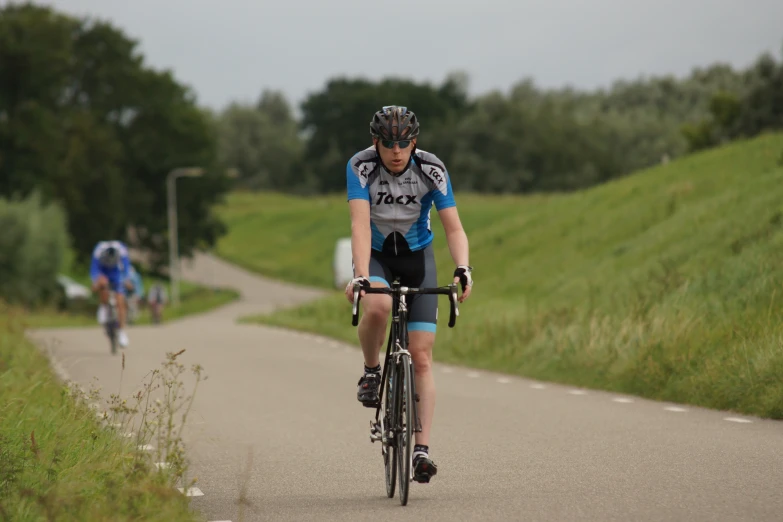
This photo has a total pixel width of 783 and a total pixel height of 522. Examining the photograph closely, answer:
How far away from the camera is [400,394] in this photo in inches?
284

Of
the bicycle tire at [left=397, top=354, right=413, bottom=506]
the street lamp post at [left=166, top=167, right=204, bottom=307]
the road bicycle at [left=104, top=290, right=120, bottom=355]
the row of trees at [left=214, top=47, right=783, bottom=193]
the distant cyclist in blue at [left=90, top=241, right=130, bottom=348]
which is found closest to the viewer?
the bicycle tire at [left=397, top=354, right=413, bottom=506]

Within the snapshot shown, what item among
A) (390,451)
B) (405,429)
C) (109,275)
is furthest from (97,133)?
(405,429)

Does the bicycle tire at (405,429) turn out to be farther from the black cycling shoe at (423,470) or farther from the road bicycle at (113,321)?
the road bicycle at (113,321)

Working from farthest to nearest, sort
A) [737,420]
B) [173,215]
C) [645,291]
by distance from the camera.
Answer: [173,215] → [645,291] → [737,420]

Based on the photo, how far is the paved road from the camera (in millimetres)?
6738

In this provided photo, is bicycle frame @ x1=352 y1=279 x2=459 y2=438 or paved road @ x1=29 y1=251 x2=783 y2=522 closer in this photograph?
paved road @ x1=29 y1=251 x2=783 y2=522

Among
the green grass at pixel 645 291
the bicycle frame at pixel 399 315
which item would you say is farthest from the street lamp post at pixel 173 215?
the bicycle frame at pixel 399 315

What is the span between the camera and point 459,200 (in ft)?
306

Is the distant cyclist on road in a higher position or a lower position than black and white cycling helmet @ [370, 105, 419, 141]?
lower

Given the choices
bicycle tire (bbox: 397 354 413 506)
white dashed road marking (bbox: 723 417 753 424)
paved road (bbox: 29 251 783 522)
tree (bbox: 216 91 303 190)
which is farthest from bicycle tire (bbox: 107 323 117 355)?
tree (bbox: 216 91 303 190)

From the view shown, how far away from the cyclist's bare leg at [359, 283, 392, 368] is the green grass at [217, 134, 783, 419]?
4363 mm

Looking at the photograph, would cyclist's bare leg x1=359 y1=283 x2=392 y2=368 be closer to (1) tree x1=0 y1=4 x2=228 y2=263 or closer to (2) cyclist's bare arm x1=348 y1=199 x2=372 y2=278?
(2) cyclist's bare arm x1=348 y1=199 x2=372 y2=278

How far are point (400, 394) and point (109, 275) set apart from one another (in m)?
13.7

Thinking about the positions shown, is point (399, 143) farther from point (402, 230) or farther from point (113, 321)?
point (113, 321)
